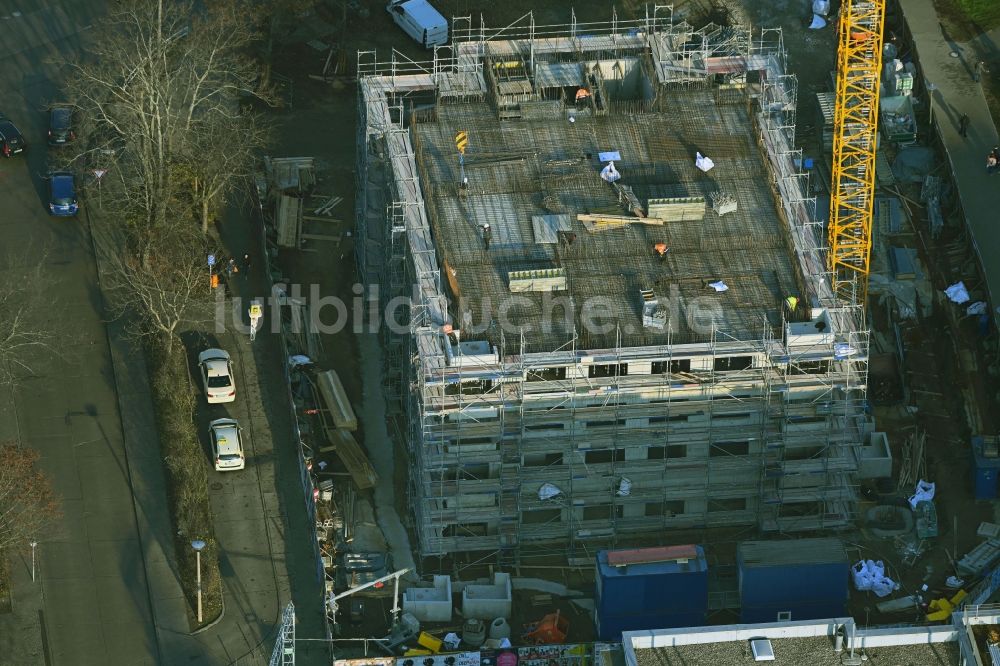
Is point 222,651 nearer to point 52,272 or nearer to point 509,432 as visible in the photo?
point 509,432

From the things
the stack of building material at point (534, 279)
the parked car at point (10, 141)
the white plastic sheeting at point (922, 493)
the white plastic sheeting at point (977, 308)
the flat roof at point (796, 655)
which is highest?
the parked car at point (10, 141)

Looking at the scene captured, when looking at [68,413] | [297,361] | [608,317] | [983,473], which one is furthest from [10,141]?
[983,473]

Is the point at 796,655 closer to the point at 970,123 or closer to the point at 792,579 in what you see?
the point at 792,579

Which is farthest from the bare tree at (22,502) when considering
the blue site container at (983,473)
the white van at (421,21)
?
the blue site container at (983,473)

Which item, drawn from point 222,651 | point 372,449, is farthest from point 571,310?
point 222,651

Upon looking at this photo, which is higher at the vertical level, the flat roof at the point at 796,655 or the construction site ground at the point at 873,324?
the construction site ground at the point at 873,324

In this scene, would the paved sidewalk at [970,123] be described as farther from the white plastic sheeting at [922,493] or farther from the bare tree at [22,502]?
the bare tree at [22,502]

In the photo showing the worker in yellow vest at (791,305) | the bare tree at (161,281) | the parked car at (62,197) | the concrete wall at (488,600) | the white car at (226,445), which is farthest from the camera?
the parked car at (62,197)
